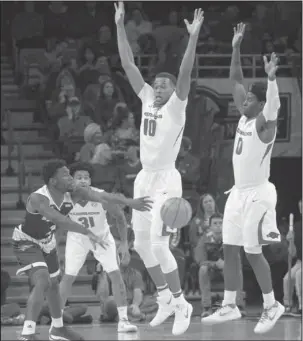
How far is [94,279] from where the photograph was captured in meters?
18.7

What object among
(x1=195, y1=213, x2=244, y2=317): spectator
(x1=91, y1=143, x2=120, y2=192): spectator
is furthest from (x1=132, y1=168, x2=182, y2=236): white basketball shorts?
(x1=91, y1=143, x2=120, y2=192): spectator

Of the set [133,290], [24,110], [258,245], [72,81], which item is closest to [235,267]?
[258,245]

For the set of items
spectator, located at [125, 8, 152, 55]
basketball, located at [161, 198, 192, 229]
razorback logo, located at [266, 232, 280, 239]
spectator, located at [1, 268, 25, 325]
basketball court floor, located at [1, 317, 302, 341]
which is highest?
spectator, located at [125, 8, 152, 55]

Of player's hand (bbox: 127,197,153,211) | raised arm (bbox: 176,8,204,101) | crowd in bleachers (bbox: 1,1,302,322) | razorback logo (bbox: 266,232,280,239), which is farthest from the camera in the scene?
crowd in bleachers (bbox: 1,1,302,322)

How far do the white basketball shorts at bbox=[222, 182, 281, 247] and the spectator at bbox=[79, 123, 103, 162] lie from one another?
539 cm

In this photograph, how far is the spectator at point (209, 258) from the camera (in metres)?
18.2

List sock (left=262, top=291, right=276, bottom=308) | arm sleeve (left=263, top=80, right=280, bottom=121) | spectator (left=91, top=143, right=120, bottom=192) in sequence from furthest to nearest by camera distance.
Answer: spectator (left=91, top=143, right=120, bottom=192) < sock (left=262, top=291, right=276, bottom=308) < arm sleeve (left=263, top=80, right=280, bottom=121)

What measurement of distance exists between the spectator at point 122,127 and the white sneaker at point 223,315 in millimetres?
5387

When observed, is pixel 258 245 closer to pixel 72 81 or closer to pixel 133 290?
pixel 133 290

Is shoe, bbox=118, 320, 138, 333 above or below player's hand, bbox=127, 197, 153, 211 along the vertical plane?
below

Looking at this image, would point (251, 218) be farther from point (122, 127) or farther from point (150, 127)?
point (122, 127)

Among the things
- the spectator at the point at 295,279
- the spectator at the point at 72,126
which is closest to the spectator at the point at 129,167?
the spectator at the point at 72,126

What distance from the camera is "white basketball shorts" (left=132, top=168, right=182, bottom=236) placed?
46.5 ft

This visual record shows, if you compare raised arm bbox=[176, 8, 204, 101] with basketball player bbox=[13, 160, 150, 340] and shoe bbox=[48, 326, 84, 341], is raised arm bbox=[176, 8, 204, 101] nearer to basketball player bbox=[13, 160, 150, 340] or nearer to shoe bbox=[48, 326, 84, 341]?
basketball player bbox=[13, 160, 150, 340]
